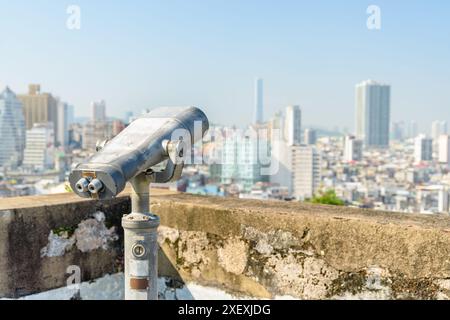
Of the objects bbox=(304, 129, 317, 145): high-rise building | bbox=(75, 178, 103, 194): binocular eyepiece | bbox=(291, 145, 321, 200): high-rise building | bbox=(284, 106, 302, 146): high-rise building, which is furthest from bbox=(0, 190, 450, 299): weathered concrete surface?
bbox=(304, 129, 317, 145): high-rise building

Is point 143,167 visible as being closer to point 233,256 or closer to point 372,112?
point 233,256

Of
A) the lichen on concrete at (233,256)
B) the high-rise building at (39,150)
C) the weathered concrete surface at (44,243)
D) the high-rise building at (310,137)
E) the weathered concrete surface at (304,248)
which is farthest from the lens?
the high-rise building at (310,137)

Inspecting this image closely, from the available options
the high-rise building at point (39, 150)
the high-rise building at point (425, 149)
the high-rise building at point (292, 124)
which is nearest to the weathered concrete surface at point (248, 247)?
the high-rise building at point (39, 150)

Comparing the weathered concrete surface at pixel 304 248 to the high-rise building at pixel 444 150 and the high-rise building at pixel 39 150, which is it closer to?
the high-rise building at pixel 39 150

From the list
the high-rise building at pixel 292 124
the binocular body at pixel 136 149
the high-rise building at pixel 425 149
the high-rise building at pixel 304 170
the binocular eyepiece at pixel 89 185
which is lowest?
the high-rise building at pixel 304 170

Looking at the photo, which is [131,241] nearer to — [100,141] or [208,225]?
[100,141]

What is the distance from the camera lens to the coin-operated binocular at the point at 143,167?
2.22 meters

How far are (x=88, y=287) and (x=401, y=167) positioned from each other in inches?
4830

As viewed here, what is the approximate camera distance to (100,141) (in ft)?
8.59

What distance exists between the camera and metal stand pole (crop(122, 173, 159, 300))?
2.39 meters

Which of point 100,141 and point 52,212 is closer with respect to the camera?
point 100,141

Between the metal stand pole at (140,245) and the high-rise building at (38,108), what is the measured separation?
130m
